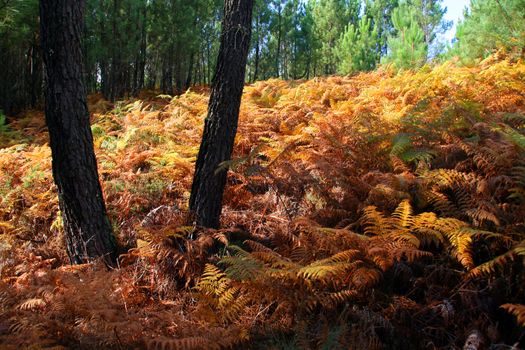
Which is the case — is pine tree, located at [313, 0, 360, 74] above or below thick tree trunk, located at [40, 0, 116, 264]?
above

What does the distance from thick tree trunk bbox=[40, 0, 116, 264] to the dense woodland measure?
0.02 m

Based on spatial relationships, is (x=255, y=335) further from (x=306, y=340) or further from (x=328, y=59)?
(x=328, y=59)

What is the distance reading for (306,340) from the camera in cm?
298

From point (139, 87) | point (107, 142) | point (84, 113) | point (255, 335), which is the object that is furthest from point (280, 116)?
point (139, 87)

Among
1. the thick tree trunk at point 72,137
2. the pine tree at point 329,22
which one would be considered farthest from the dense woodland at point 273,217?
the pine tree at point 329,22

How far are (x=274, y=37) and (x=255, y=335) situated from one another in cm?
2208

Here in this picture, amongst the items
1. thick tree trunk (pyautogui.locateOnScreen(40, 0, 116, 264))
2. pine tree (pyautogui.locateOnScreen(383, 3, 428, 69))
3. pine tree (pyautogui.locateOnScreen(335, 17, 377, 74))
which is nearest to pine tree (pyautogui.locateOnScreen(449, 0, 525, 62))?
pine tree (pyautogui.locateOnScreen(383, 3, 428, 69))

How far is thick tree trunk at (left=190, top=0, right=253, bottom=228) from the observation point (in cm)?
448

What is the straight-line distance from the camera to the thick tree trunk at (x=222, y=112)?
14.7 ft

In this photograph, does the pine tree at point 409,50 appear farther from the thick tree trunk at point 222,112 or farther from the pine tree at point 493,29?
the thick tree trunk at point 222,112

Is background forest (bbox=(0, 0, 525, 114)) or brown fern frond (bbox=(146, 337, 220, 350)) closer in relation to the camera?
brown fern frond (bbox=(146, 337, 220, 350))

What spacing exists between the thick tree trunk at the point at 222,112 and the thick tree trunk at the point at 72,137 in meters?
1.03

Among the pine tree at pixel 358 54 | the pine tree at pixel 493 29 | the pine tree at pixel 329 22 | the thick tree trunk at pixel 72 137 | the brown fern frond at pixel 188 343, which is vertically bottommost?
the brown fern frond at pixel 188 343

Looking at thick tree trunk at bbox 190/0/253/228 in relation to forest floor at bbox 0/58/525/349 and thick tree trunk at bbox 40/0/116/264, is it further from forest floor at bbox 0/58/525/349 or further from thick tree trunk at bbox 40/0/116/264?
thick tree trunk at bbox 40/0/116/264
